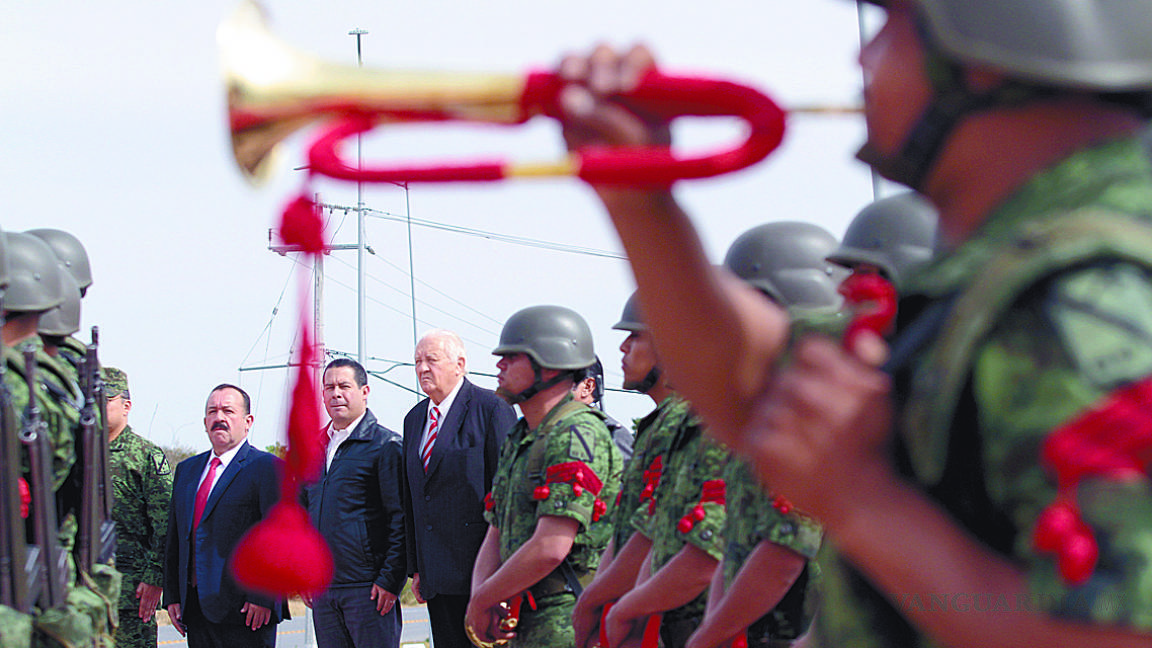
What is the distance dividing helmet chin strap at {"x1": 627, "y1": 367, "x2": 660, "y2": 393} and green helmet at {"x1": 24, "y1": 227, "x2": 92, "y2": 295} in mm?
3127

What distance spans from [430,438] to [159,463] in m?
2.50

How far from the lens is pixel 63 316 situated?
19.4 feet

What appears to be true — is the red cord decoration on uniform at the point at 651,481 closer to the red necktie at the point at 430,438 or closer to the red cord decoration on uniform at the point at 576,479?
the red cord decoration on uniform at the point at 576,479

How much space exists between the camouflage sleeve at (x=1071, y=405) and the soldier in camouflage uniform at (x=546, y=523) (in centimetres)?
452

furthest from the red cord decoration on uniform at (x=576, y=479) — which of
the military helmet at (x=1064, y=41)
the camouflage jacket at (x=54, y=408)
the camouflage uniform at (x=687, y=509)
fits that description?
the military helmet at (x=1064, y=41)

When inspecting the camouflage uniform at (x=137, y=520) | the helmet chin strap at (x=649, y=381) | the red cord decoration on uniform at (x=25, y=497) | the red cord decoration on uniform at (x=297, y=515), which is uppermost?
the red cord decoration on uniform at (x=297, y=515)

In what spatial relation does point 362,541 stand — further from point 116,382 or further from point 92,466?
point 92,466

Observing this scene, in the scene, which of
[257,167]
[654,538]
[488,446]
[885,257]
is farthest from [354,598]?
[257,167]

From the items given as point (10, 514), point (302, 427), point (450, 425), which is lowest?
point (450, 425)

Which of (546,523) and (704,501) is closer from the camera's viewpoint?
(704,501)

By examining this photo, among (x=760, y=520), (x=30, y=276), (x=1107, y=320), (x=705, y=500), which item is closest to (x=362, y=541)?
(x=30, y=276)

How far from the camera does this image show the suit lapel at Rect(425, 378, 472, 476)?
311 inches

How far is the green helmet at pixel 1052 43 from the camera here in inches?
52.7

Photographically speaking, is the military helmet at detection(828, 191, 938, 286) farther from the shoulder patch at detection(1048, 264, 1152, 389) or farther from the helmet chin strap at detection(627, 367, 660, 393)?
the shoulder patch at detection(1048, 264, 1152, 389)
